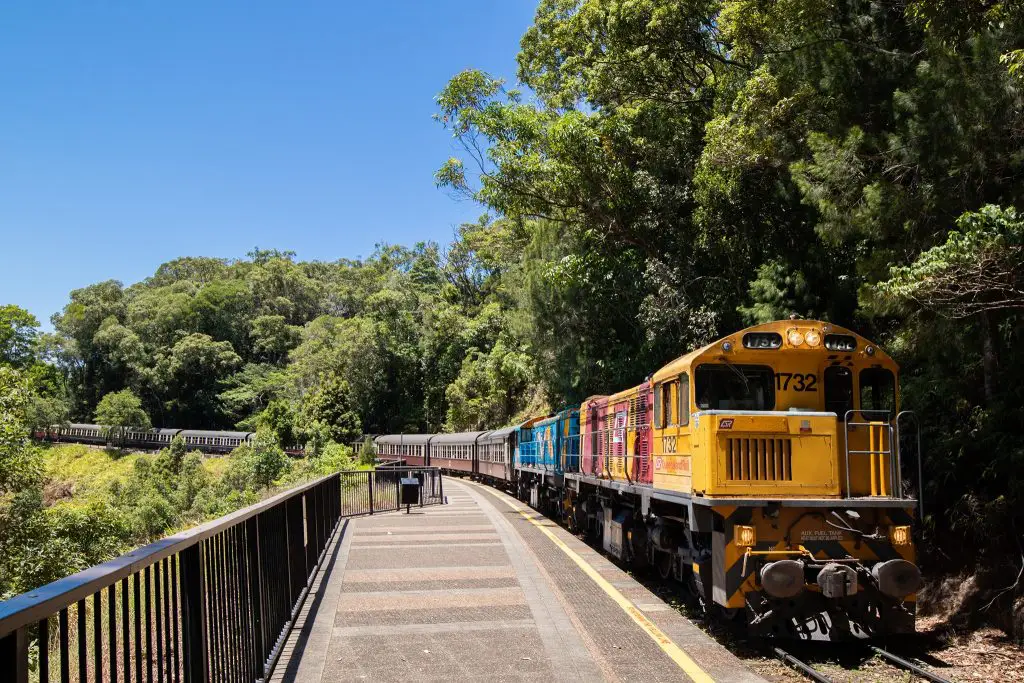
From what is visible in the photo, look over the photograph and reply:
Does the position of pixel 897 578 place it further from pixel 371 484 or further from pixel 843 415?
pixel 371 484

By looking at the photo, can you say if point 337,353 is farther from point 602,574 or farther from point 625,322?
point 602,574

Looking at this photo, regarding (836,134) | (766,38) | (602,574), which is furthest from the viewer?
(766,38)

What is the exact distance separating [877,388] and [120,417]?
256 ft

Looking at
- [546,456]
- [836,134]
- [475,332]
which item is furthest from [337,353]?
[836,134]

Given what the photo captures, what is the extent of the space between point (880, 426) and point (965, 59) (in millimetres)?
4908

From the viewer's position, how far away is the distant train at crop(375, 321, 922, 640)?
25.8ft

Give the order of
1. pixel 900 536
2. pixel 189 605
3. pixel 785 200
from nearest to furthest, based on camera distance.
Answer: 1. pixel 189 605
2. pixel 900 536
3. pixel 785 200

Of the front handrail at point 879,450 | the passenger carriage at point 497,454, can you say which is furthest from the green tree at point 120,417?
the front handrail at point 879,450

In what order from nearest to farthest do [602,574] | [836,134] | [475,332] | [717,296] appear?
[602,574]
[836,134]
[717,296]
[475,332]

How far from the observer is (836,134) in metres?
13.6

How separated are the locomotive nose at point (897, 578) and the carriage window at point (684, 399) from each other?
2.40 metres

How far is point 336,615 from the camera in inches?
327

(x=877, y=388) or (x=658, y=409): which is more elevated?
(x=877, y=388)

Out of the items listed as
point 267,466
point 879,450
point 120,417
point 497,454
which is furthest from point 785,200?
point 120,417
